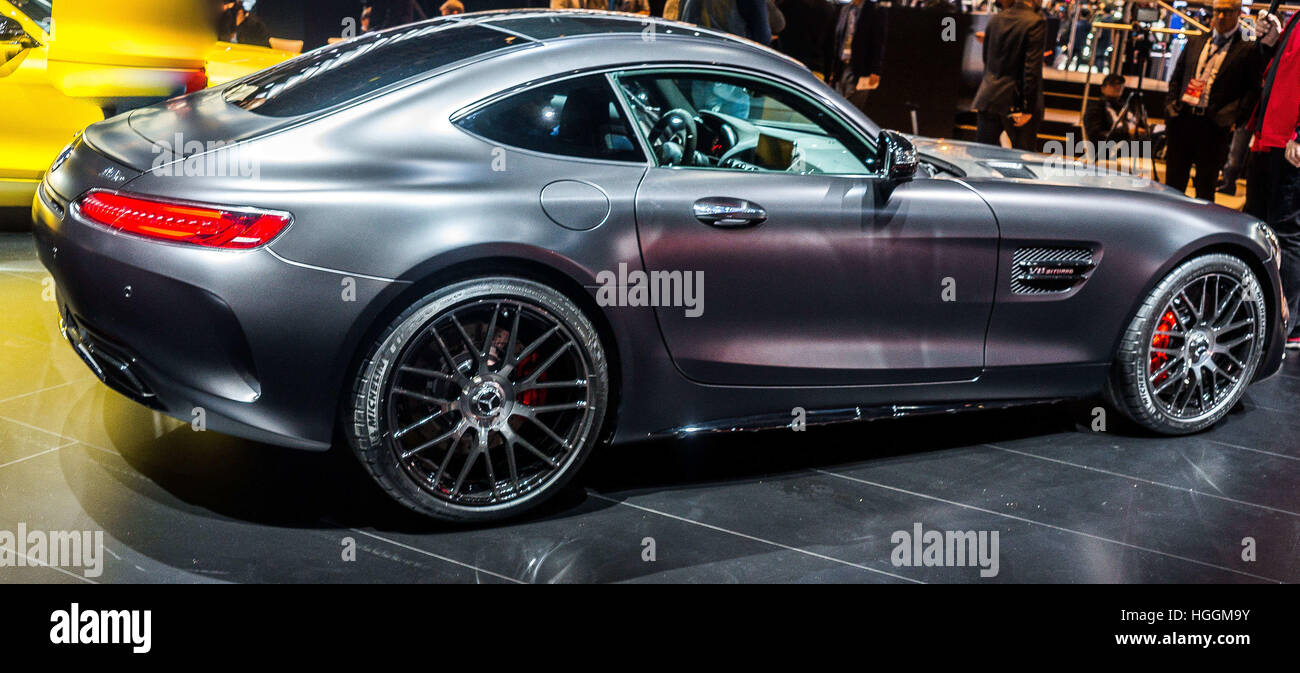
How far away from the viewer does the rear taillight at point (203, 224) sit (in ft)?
9.48

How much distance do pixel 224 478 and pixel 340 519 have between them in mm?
434

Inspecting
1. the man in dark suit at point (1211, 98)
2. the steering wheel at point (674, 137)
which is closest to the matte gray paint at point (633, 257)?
the steering wheel at point (674, 137)

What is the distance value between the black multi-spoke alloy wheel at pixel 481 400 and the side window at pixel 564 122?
0.42m

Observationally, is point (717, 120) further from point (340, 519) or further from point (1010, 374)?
point (340, 519)

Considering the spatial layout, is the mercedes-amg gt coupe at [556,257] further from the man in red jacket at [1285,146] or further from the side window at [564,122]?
the man in red jacket at [1285,146]

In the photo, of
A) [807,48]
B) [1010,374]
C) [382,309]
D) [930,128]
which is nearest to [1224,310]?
[1010,374]

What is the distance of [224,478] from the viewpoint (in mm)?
3514

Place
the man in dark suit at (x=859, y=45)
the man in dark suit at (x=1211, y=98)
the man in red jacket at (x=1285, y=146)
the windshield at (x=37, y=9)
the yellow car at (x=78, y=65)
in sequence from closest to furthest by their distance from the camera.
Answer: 1. the yellow car at (x=78, y=65)
2. the man in red jacket at (x=1285, y=146)
3. the windshield at (x=37, y=9)
4. the man in dark suit at (x=1211, y=98)
5. the man in dark suit at (x=859, y=45)

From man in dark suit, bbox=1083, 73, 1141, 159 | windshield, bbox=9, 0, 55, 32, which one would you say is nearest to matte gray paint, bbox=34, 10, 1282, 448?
windshield, bbox=9, 0, 55, 32

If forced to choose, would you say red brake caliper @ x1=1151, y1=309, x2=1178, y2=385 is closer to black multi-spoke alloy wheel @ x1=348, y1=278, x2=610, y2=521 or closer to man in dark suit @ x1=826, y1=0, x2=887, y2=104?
black multi-spoke alloy wheel @ x1=348, y1=278, x2=610, y2=521

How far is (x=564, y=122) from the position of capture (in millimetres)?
3359

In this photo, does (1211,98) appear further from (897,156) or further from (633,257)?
(633,257)

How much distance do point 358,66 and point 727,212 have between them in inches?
45.7

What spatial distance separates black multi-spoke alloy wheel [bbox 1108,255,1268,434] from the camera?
4270mm
